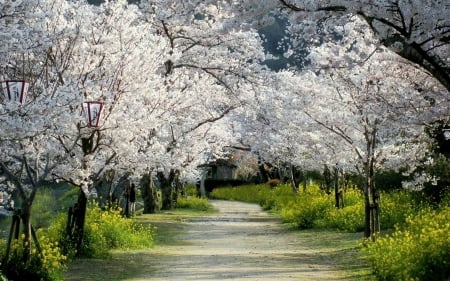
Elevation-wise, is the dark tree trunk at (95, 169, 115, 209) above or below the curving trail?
above

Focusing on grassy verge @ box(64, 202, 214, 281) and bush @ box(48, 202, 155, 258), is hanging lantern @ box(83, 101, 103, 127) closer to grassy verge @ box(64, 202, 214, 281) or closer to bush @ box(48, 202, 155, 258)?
grassy verge @ box(64, 202, 214, 281)

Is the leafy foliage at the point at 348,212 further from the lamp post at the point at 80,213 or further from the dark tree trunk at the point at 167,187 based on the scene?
the lamp post at the point at 80,213

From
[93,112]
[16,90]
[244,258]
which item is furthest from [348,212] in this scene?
[16,90]

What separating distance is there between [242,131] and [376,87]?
24243 millimetres

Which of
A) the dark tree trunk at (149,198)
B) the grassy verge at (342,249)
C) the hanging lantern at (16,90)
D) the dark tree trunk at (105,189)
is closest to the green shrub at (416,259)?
the grassy verge at (342,249)

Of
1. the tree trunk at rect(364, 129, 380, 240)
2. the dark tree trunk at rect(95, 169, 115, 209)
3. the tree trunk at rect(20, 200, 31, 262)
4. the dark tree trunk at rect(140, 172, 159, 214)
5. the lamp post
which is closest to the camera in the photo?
the tree trunk at rect(20, 200, 31, 262)

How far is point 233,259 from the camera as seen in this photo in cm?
1313

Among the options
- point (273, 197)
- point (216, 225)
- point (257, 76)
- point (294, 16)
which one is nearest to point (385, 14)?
point (294, 16)

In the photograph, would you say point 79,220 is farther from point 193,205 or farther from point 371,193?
point 193,205

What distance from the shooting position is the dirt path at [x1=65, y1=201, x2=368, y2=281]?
10773 millimetres

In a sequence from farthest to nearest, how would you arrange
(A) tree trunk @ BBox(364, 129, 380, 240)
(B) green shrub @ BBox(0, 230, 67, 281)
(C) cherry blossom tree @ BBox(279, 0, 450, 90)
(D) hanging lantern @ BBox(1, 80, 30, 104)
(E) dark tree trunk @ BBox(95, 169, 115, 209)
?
(E) dark tree trunk @ BBox(95, 169, 115, 209), (A) tree trunk @ BBox(364, 129, 380, 240), (B) green shrub @ BBox(0, 230, 67, 281), (D) hanging lantern @ BBox(1, 80, 30, 104), (C) cherry blossom tree @ BBox(279, 0, 450, 90)

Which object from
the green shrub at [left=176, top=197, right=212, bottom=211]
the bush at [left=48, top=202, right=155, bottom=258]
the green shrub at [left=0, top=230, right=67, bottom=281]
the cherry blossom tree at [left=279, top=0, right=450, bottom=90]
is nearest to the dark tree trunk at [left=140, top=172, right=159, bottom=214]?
the green shrub at [left=176, top=197, right=212, bottom=211]

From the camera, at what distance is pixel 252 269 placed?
450 inches

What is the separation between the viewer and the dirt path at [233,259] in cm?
1077
